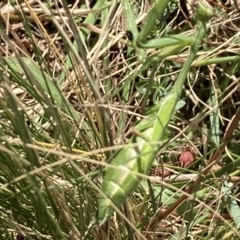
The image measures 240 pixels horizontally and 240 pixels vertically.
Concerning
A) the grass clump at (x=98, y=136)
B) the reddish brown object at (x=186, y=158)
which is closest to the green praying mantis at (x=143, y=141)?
the grass clump at (x=98, y=136)

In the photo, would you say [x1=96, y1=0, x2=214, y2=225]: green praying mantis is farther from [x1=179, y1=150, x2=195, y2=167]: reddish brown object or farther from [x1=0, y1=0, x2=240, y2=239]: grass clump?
[x1=179, y1=150, x2=195, y2=167]: reddish brown object

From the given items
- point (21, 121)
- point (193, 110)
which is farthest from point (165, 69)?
point (21, 121)

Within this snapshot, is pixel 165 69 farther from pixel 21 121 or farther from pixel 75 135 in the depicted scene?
pixel 21 121

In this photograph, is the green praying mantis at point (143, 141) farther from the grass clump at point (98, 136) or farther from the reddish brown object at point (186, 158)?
the reddish brown object at point (186, 158)

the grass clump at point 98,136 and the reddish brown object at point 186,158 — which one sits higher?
the grass clump at point 98,136

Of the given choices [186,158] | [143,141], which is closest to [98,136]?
[143,141]

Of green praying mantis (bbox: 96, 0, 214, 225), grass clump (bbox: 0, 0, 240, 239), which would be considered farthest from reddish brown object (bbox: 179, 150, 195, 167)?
green praying mantis (bbox: 96, 0, 214, 225)

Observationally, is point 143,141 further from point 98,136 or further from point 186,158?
point 186,158
